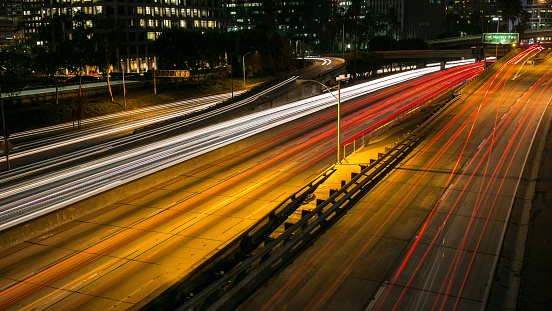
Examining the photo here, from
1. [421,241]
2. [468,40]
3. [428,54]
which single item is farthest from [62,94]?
[468,40]

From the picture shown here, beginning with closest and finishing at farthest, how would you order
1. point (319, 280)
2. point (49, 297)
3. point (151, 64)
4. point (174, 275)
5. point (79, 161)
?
point (319, 280) < point (49, 297) < point (174, 275) < point (79, 161) < point (151, 64)

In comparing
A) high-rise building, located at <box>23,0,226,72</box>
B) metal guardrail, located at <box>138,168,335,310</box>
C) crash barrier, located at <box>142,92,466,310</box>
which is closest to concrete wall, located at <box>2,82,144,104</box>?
high-rise building, located at <box>23,0,226,72</box>

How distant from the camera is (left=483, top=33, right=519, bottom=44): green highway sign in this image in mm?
109000

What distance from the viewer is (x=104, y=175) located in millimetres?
36812

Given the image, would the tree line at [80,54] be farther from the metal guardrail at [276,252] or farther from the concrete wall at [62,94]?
the metal guardrail at [276,252]

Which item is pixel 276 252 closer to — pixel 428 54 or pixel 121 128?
pixel 121 128

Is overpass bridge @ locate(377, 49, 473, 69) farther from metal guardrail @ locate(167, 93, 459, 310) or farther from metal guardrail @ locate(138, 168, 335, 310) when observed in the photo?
metal guardrail @ locate(138, 168, 335, 310)

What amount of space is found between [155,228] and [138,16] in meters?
116

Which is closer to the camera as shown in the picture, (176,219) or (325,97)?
(176,219)

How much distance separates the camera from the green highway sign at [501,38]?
109 m

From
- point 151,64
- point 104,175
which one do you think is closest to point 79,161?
point 104,175

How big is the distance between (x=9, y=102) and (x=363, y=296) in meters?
63.9

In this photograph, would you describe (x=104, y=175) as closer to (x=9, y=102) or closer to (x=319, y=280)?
(x=319, y=280)

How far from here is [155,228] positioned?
2864cm
